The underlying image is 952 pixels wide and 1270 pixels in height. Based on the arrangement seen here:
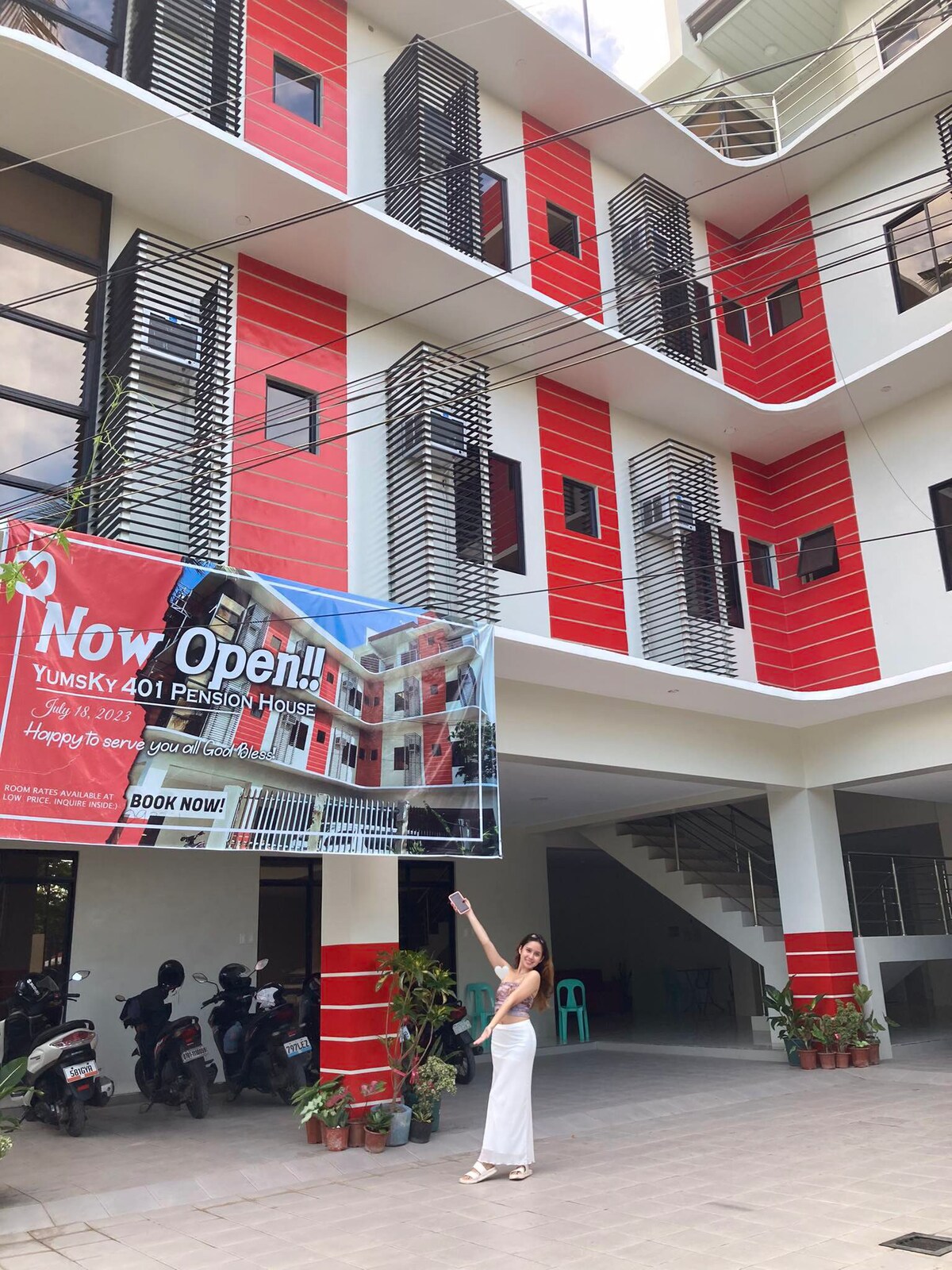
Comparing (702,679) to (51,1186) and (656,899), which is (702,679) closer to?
(51,1186)

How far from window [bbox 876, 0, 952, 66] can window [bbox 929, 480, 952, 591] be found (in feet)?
15.4

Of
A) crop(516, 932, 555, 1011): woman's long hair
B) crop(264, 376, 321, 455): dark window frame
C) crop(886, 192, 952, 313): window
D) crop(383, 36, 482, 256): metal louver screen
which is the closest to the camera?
crop(516, 932, 555, 1011): woman's long hair

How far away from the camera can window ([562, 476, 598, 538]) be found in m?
9.98

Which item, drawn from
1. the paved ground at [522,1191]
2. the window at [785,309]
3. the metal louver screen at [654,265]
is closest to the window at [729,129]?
the window at [785,309]

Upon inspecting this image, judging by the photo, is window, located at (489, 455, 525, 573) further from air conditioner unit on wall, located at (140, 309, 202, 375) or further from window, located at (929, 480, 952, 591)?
window, located at (929, 480, 952, 591)

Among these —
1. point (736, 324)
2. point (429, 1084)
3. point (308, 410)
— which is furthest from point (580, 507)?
point (429, 1084)

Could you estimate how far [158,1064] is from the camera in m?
8.17

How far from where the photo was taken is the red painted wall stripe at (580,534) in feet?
31.4

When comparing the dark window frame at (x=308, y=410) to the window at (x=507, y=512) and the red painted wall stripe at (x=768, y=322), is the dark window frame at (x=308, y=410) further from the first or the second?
the red painted wall stripe at (x=768, y=322)

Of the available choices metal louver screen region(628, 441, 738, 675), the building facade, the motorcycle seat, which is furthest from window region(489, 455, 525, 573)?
the motorcycle seat

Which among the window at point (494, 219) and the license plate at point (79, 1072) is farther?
the window at point (494, 219)

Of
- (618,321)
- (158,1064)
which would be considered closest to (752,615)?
(618,321)

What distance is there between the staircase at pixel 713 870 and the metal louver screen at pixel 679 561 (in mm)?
3871

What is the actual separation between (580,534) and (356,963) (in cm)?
477
